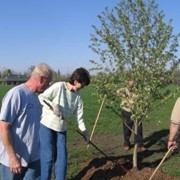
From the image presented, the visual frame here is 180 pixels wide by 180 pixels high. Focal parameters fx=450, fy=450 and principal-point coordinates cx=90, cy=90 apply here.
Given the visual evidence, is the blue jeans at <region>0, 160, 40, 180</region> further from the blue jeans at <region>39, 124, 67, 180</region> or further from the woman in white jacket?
the blue jeans at <region>39, 124, 67, 180</region>

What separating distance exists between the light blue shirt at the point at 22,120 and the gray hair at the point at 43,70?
0.66 ft

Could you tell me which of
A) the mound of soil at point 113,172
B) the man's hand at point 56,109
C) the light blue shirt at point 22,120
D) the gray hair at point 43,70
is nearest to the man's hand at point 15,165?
the light blue shirt at point 22,120

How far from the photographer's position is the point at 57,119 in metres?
6.75

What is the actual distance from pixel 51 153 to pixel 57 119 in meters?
0.54

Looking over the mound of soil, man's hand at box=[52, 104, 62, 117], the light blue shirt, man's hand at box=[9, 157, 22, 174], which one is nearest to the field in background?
the mound of soil

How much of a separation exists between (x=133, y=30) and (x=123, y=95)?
115 centimetres

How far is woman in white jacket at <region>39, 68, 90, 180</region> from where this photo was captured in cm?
664

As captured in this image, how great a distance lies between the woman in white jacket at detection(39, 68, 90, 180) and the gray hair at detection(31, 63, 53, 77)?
5.95ft

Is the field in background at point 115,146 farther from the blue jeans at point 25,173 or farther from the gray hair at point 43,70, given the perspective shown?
the gray hair at point 43,70

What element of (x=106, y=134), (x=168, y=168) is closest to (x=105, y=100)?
(x=168, y=168)

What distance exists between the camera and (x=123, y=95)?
313 inches

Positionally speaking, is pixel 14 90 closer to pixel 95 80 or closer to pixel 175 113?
pixel 175 113

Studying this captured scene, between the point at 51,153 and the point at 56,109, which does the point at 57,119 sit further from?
the point at 51,153

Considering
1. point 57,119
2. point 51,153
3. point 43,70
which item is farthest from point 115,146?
point 43,70
